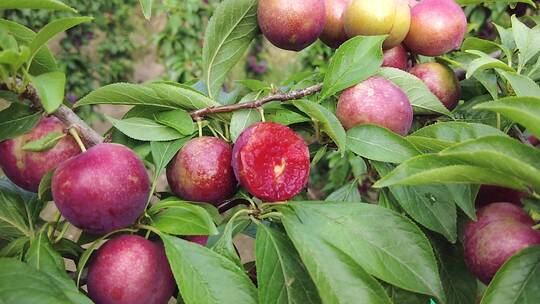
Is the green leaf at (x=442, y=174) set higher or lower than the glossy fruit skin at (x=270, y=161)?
higher

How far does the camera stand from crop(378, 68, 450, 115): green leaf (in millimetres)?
768

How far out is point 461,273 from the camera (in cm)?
72

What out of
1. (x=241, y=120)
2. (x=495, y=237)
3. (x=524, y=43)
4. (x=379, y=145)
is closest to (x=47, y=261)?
(x=241, y=120)

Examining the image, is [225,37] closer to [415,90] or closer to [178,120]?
[178,120]

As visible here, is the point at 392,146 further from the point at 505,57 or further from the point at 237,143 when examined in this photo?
the point at 505,57

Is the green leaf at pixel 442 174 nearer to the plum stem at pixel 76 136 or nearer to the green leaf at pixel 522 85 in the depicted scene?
the green leaf at pixel 522 85

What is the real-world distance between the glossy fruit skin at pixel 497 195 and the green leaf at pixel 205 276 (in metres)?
0.37

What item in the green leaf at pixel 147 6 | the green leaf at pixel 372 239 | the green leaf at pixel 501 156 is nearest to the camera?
the green leaf at pixel 501 156

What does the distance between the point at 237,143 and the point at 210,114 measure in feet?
0.36

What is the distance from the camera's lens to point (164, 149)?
0.72 metres

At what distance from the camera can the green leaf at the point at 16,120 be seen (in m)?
0.65

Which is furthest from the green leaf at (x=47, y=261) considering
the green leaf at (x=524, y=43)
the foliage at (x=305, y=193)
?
the green leaf at (x=524, y=43)

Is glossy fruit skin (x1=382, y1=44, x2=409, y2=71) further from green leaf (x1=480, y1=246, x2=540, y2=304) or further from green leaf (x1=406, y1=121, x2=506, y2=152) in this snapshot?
green leaf (x1=480, y1=246, x2=540, y2=304)

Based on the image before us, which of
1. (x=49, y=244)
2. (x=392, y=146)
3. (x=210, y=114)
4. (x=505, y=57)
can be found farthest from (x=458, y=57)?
(x=49, y=244)
